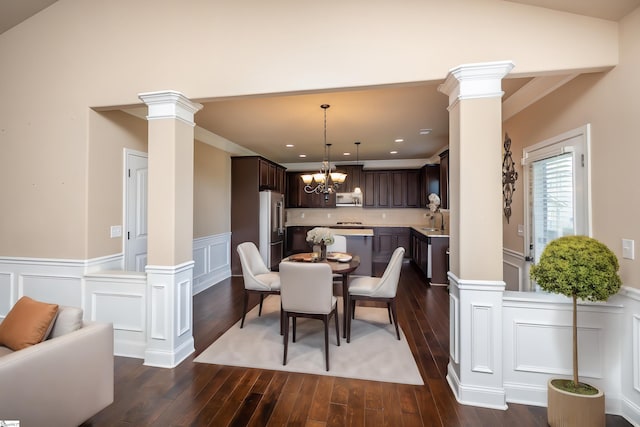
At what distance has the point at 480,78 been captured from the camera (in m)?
2.08

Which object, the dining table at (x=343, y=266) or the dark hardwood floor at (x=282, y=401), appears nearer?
the dark hardwood floor at (x=282, y=401)

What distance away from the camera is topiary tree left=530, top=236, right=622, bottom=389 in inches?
67.2

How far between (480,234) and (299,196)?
629 centimetres

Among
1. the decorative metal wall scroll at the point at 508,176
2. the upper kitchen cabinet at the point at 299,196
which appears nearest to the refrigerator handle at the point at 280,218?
the upper kitchen cabinet at the point at 299,196

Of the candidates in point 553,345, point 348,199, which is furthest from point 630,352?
point 348,199

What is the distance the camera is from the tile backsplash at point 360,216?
306 inches

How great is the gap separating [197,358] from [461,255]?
2499mm

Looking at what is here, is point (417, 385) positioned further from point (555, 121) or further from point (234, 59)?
point (234, 59)

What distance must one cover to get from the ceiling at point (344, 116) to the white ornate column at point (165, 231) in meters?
0.46

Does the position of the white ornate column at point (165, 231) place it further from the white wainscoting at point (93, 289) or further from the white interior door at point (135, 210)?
the white interior door at point (135, 210)

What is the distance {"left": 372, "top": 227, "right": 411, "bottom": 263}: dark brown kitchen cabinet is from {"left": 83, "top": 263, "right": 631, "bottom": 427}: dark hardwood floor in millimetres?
4677

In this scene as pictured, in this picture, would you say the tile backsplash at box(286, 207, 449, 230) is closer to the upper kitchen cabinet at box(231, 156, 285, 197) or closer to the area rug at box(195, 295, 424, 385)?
the upper kitchen cabinet at box(231, 156, 285, 197)

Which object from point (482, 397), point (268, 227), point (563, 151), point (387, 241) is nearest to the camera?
point (482, 397)

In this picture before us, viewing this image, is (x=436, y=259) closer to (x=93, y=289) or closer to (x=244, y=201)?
(x=244, y=201)
